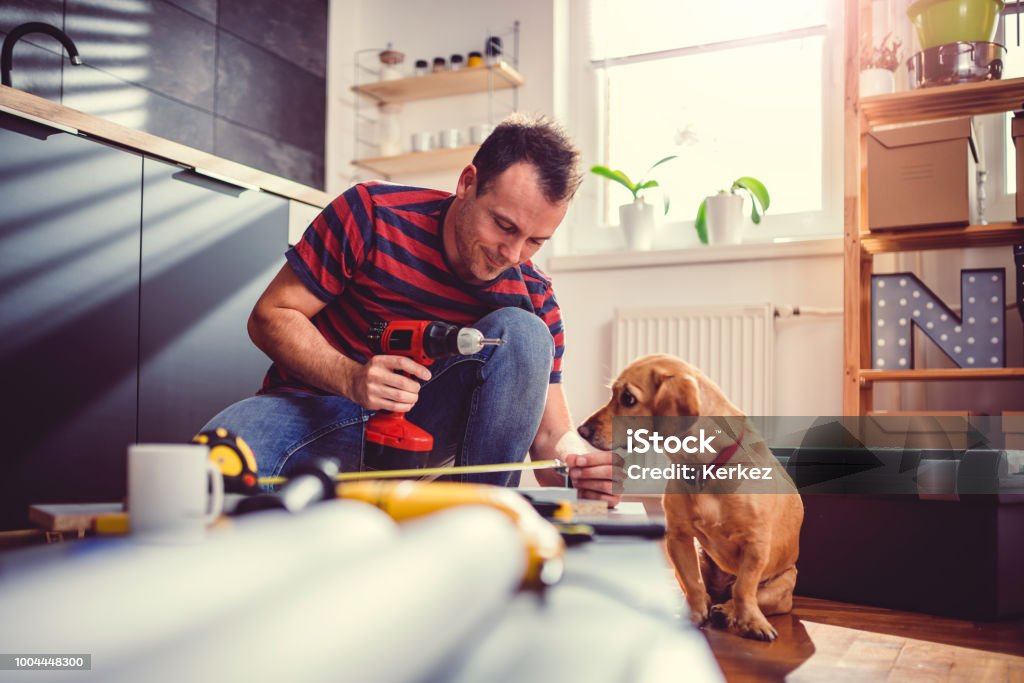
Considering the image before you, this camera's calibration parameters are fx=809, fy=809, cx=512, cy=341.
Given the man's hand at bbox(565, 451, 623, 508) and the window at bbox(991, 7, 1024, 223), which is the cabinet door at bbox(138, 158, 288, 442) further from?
the window at bbox(991, 7, 1024, 223)

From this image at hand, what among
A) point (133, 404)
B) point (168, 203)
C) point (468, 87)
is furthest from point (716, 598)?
point (468, 87)

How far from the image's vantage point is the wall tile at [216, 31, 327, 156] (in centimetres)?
325

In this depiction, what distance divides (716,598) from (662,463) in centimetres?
37

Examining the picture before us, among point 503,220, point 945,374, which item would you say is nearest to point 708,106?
point 945,374

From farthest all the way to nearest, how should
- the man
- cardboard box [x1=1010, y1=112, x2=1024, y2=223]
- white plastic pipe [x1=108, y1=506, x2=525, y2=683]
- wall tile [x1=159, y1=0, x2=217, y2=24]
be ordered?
1. wall tile [x1=159, y1=0, x2=217, y2=24]
2. cardboard box [x1=1010, y1=112, x2=1024, y2=223]
3. the man
4. white plastic pipe [x1=108, y1=506, x2=525, y2=683]

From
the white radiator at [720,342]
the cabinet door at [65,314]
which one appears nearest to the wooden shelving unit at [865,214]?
the white radiator at [720,342]

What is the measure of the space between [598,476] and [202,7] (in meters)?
2.82

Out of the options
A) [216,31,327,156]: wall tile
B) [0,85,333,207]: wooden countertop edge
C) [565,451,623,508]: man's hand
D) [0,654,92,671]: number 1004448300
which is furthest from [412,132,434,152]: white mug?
[0,654,92,671]: number 1004448300

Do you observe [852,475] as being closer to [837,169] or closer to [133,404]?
[133,404]

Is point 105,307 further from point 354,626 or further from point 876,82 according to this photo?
point 876,82

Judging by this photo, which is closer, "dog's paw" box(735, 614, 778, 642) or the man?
"dog's paw" box(735, 614, 778, 642)

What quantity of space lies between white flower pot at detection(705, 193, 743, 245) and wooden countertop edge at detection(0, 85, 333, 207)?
1.45 metres

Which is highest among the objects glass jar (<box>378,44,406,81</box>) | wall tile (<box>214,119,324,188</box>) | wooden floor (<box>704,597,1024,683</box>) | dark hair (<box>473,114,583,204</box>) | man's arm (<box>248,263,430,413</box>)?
glass jar (<box>378,44,406,81</box>)

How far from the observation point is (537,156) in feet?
4.52
